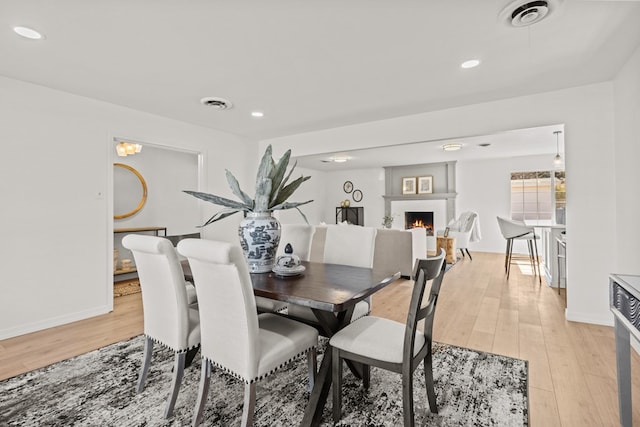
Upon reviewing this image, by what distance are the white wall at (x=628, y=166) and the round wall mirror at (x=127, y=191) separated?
6164mm

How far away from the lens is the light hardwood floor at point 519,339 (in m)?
1.79

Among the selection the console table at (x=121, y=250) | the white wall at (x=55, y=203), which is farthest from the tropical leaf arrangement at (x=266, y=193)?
the console table at (x=121, y=250)

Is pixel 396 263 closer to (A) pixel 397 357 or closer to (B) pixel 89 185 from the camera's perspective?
(A) pixel 397 357

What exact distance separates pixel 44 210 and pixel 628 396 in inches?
177

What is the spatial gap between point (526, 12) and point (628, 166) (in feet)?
5.75

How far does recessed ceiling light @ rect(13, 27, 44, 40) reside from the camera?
2025 mm

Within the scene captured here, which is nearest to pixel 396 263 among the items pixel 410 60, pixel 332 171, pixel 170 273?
pixel 410 60

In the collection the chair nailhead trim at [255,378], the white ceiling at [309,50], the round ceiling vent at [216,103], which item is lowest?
the chair nailhead trim at [255,378]

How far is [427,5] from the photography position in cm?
179

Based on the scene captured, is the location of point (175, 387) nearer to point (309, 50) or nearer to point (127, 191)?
point (309, 50)

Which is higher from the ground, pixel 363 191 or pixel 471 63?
pixel 471 63

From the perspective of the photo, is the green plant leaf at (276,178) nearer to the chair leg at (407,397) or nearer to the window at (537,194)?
the chair leg at (407,397)

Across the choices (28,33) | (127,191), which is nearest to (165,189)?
(127,191)

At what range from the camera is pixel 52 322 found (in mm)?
3055
